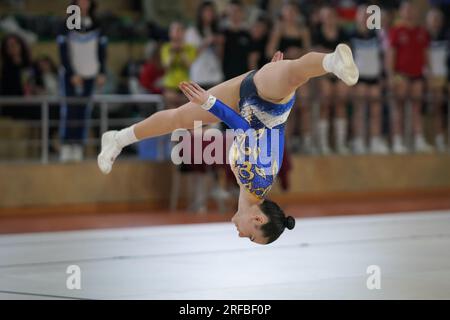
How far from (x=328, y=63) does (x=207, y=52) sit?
574 cm

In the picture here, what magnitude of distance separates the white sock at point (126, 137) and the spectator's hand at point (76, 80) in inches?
142

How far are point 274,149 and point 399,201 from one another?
6.01m

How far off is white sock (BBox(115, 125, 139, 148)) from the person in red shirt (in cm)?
584

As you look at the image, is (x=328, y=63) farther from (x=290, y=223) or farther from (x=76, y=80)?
(x=76, y=80)

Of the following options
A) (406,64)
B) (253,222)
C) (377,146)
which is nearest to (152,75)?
(377,146)

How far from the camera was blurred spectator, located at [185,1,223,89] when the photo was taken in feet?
34.6

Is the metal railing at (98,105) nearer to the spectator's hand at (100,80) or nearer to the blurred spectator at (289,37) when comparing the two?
the spectator's hand at (100,80)

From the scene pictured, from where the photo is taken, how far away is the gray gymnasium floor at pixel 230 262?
530cm

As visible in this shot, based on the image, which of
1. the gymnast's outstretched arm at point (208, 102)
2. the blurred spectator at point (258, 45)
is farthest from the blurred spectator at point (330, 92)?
the gymnast's outstretched arm at point (208, 102)

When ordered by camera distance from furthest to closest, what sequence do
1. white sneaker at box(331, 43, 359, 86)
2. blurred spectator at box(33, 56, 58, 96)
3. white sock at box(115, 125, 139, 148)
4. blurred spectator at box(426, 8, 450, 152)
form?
blurred spectator at box(426, 8, 450, 152) < blurred spectator at box(33, 56, 58, 96) < white sock at box(115, 125, 139, 148) < white sneaker at box(331, 43, 359, 86)

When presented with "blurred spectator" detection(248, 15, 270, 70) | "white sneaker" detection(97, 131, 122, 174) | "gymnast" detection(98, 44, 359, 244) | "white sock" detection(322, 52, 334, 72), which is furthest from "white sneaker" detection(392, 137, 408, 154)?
"white sock" detection(322, 52, 334, 72)

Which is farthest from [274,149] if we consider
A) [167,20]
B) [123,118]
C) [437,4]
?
[437,4]

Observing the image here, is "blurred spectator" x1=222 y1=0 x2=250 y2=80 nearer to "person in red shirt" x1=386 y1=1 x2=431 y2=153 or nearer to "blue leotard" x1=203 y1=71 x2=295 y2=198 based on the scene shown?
"person in red shirt" x1=386 y1=1 x2=431 y2=153
